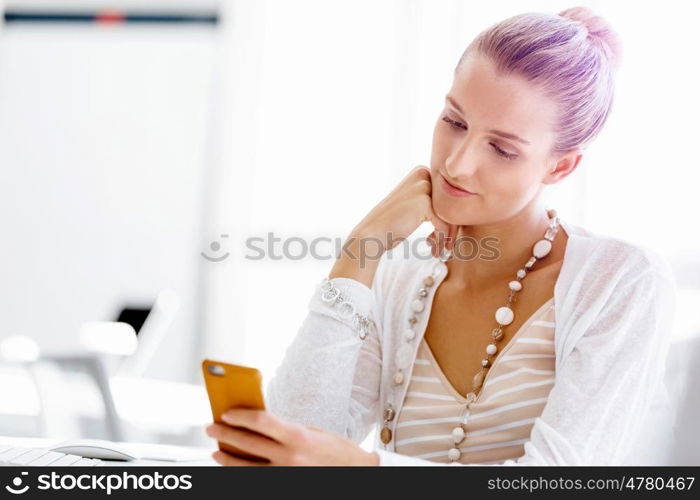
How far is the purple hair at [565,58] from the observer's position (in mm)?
1134

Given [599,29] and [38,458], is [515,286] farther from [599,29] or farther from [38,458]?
[38,458]

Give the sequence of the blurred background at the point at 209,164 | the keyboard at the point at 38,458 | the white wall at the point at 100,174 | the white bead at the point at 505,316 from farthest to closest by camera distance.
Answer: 1. the white wall at the point at 100,174
2. the blurred background at the point at 209,164
3. the white bead at the point at 505,316
4. the keyboard at the point at 38,458

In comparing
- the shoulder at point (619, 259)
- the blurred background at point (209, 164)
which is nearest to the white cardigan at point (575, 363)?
the shoulder at point (619, 259)

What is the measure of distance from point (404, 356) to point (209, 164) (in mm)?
2081

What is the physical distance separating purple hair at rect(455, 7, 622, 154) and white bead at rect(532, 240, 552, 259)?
5.7 inches

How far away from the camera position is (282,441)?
0.88m

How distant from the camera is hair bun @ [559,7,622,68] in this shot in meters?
1.20

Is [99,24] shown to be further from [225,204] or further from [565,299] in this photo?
[565,299]

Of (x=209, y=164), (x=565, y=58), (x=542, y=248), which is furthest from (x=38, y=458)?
(x=209, y=164)

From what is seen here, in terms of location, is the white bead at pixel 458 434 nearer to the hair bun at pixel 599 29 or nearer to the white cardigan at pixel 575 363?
the white cardigan at pixel 575 363

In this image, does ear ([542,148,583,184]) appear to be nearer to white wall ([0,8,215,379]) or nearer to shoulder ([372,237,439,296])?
shoulder ([372,237,439,296])

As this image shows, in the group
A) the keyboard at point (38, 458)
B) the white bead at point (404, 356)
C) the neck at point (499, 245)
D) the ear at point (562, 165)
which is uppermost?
the ear at point (562, 165)

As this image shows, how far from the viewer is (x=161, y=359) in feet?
10.5

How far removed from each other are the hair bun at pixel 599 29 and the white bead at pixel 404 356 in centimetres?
53
